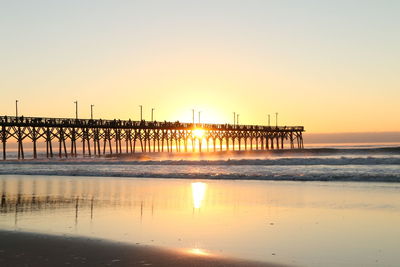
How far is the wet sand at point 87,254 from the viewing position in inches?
253

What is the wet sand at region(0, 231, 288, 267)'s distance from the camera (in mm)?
6422

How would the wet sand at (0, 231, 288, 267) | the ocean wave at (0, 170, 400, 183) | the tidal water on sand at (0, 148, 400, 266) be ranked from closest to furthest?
the wet sand at (0, 231, 288, 267)
the tidal water on sand at (0, 148, 400, 266)
the ocean wave at (0, 170, 400, 183)

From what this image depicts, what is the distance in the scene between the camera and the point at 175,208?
38.2ft

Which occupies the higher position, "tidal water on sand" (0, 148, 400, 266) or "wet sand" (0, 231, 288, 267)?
"wet sand" (0, 231, 288, 267)

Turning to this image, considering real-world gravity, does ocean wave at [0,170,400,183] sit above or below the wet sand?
below

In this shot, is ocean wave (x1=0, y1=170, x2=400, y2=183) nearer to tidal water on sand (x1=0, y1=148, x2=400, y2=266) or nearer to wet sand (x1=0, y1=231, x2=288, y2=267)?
tidal water on sand (x1=0, y1=148, x2=400, y2=266)

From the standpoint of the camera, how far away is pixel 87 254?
272 inches

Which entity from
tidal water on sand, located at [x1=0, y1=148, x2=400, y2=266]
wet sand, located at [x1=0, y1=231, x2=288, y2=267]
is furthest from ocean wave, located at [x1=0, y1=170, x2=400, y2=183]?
wet sand, located at [x1=0, y1=231, x2=288, y2=267]

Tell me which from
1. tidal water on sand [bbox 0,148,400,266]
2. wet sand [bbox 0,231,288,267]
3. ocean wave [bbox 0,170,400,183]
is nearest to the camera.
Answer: wet sand [bbox 0,231,288,267]

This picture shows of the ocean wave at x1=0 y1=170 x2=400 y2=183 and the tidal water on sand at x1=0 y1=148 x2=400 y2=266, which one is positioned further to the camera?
the ocean wave at x1=0 y1=170 x2=400 y2=183

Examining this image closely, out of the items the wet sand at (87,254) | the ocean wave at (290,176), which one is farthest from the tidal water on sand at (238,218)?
the ocean wave at (290,176)

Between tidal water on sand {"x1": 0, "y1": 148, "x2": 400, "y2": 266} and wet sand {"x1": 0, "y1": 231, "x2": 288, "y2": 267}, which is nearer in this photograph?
wet sand {"x1": 0, "y1": 231, "x2": 288, "y2": 267}

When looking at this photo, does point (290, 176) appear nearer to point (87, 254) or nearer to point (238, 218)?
point (238, 218)

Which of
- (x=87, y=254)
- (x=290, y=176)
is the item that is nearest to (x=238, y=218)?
(x=87, y=254)
